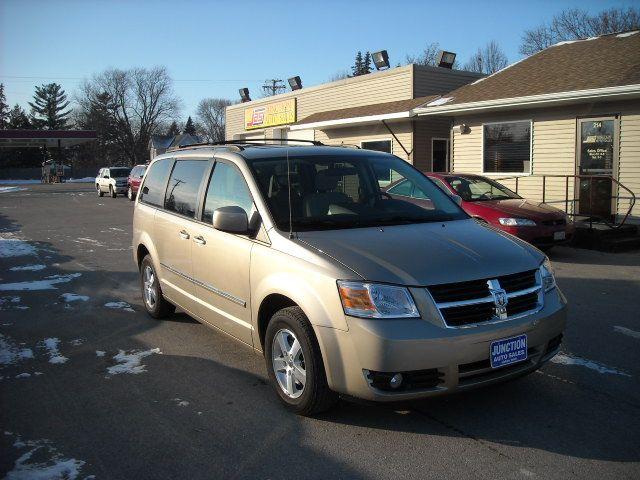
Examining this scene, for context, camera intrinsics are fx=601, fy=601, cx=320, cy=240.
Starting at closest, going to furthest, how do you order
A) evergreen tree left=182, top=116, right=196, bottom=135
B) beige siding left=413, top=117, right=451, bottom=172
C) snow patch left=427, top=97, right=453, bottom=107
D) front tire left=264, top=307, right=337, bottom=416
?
1. front tire left=264, top=307, right=337, bottom=416
2. snow patch left=427, top=97, right=453, bottom=107
3. beige siding left=413, top=117, right=451, bottom=172
4. evergreen tree left=182, top=116, right=196, bottom=135

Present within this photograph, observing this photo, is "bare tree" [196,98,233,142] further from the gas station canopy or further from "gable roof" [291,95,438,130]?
"gable roof" [291,95,438,130]

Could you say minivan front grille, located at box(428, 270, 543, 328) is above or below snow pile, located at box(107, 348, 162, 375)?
above

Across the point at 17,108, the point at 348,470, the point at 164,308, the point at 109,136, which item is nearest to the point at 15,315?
the point at 164,308

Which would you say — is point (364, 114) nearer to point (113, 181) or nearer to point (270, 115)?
point (270, 115)

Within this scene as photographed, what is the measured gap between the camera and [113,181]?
32.2 metres

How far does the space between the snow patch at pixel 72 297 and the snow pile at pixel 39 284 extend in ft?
2.01

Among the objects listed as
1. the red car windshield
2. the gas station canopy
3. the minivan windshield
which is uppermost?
the gas station canopy

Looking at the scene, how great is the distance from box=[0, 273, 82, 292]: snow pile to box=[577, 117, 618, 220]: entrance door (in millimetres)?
10474

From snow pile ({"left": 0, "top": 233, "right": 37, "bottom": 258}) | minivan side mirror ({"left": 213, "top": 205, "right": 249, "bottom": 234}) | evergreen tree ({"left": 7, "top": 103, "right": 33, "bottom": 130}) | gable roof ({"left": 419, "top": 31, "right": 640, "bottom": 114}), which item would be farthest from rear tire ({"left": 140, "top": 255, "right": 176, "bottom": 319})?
evergreen tree ({"left": 7, "top": 103, "right": 33, "bottom": 130})

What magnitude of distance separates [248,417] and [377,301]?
127 cm

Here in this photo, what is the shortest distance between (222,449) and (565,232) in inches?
330

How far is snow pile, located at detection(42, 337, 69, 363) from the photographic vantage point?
534cm

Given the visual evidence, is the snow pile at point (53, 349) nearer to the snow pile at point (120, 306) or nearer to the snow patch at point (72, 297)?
the snow pile at point (120, 306)

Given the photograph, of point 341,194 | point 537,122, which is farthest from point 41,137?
point 341,194
